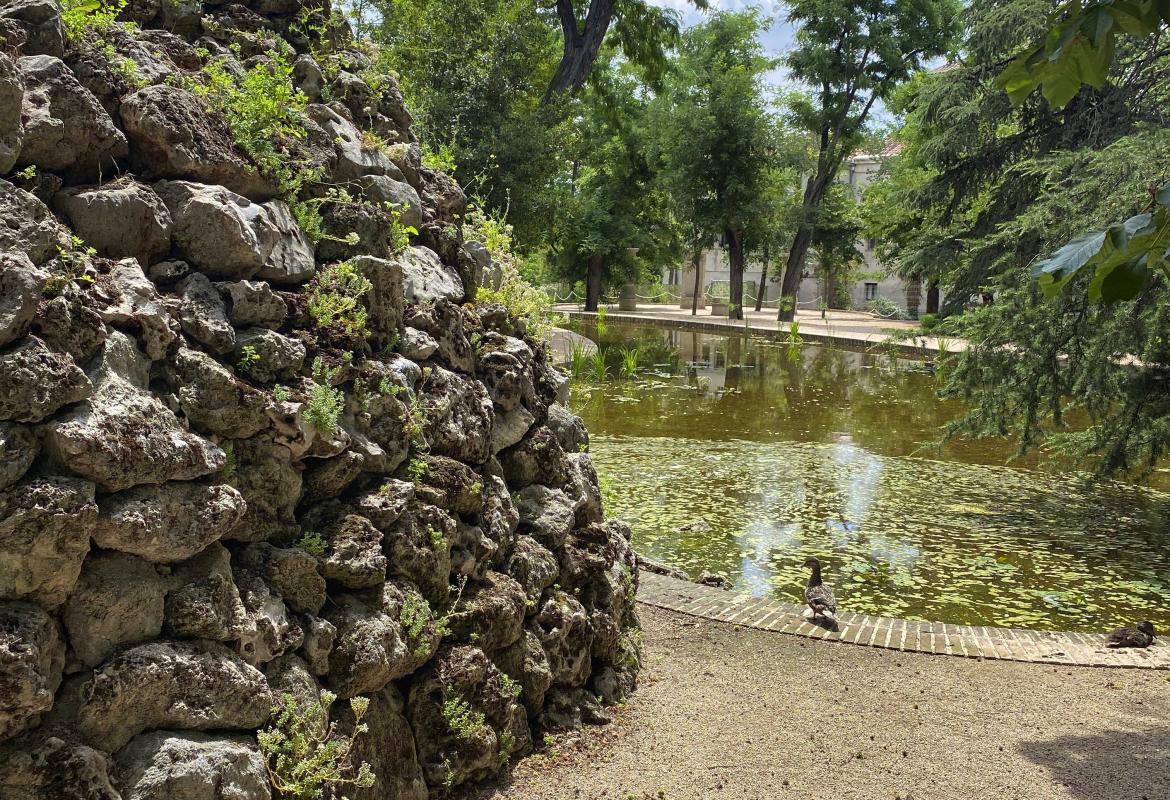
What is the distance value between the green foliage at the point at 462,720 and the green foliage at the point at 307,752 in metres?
0.53

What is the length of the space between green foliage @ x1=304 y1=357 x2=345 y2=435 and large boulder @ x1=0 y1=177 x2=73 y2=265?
0.90 m

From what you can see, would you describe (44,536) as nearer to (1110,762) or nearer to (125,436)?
(125,436)

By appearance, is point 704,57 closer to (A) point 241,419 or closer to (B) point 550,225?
(B) point 550,225

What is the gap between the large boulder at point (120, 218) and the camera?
2.94 metres

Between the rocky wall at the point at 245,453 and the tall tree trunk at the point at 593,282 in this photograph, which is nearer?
the rocky wall at the point at 245,453

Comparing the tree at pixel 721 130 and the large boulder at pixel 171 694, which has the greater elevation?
the tree at pixel 721 130

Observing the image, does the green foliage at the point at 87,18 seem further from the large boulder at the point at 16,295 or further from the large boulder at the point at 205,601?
the large boulder at the point at 205,601

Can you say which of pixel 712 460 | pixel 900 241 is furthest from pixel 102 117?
pixel 900 241

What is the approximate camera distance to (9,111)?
2695 mm

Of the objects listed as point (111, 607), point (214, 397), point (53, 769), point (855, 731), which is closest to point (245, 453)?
point (214, 397)

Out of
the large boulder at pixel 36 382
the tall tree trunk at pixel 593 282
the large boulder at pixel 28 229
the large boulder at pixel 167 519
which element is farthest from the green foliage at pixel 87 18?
the tall tree trunk at pixel 593 282

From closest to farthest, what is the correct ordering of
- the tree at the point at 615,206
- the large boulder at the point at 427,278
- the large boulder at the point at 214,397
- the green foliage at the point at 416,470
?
the large boulder at the point at 214,397 < the green foliage at the point at 416,470 < the large boulder at the point at 427,278 < the tree at the point at 615,206

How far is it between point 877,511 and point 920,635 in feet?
11.6

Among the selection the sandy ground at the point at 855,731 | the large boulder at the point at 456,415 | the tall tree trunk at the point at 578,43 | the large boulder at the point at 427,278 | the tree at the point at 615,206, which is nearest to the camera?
the large boulder at the point at 456,415
